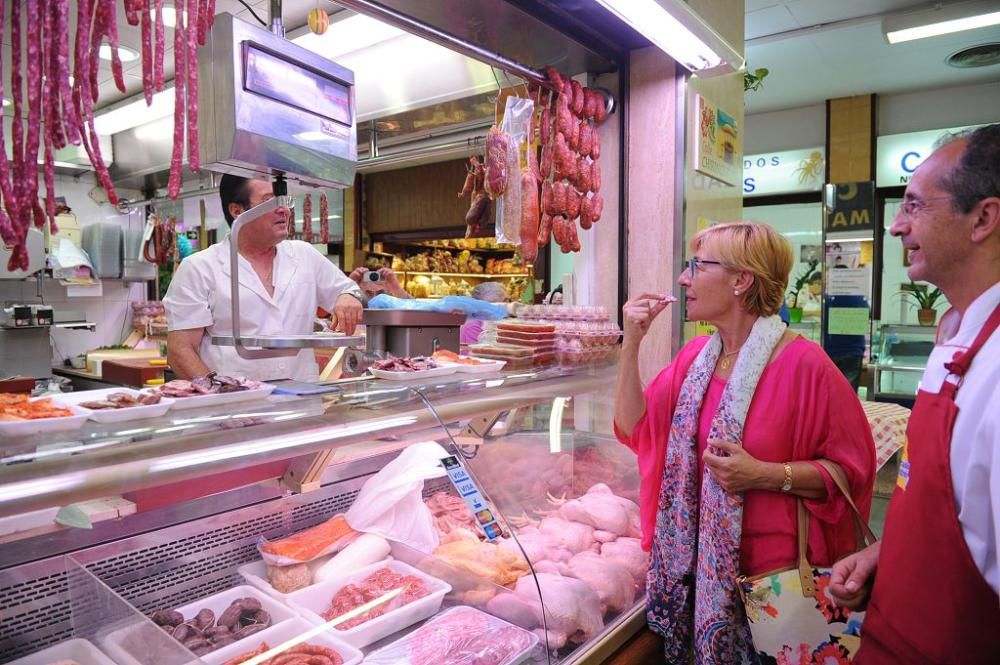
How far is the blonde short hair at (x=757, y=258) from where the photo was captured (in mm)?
2141

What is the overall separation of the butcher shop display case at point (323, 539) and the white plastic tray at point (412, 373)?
0.07 meters

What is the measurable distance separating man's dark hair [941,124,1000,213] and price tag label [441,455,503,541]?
1.39m

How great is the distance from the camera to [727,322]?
88.1 inches

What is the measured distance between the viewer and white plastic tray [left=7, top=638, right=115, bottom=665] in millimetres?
1443

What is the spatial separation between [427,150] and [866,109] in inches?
272

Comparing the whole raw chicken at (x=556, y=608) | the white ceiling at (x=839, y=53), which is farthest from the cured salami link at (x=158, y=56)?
the white ceiling at (x=839, y=53)

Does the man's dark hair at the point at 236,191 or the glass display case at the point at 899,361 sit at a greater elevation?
the man's dark hair at the point at 236,191

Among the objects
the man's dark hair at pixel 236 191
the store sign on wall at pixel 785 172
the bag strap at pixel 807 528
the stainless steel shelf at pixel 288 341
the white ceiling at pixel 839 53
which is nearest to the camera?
the stainless steel shelf at pixel 288 341

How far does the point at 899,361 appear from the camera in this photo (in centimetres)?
694

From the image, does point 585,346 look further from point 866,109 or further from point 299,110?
point 866,109

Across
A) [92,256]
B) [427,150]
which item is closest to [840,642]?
[427,150]

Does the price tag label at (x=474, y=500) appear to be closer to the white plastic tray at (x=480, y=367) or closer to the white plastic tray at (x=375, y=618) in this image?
the white plastic tray at (x=375, y=618)

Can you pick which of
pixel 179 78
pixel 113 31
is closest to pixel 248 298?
pixel 179 78

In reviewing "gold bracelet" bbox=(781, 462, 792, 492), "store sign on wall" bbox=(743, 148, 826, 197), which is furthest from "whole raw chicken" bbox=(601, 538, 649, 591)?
"store sign on wall" bbox=(743, 148, 826, 197)
